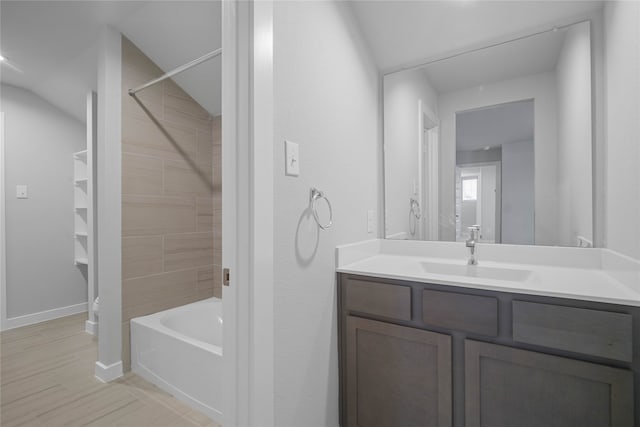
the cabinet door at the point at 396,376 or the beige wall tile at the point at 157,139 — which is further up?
the beige wall tile at the point at 157,139

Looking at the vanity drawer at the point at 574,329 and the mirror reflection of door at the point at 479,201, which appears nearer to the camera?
the vanity drawer at the point at 574,329

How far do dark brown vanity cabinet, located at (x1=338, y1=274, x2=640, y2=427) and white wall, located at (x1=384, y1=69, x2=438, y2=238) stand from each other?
614mm

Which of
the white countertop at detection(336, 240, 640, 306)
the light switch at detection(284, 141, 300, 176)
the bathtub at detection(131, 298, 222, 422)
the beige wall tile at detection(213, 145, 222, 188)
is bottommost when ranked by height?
the bathtub at detection(131, 298, 222, 422)

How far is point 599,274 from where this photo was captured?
1.17 metres

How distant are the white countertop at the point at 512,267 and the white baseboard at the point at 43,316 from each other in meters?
3.22

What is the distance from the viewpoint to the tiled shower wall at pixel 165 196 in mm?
1979

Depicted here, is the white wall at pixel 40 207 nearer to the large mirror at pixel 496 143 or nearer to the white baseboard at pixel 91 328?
the white baseboard at pixel 91 328

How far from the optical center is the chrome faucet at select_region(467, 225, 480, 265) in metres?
1.41

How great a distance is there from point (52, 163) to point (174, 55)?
192 centimetres

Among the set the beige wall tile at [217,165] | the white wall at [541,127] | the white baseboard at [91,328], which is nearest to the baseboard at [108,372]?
the white baseboard at [91,328]

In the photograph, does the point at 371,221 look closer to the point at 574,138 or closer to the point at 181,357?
the point at 574,138

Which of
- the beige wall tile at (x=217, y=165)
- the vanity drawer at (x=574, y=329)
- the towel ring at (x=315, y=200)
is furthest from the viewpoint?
the beige wall tile at (x=217, y=165)

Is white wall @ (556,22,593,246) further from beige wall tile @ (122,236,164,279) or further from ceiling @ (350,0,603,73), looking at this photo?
beige wall tile @ (122,236,164,279)

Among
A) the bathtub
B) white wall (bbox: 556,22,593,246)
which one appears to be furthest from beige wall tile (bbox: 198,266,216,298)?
white wall (bbox: 556,22,593,246)
